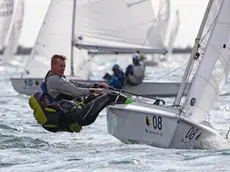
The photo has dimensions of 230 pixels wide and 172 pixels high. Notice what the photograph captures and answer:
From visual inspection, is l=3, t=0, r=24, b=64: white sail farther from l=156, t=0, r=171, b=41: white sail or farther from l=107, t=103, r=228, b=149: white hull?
l=107, t=103, r=228, b=149: white hull

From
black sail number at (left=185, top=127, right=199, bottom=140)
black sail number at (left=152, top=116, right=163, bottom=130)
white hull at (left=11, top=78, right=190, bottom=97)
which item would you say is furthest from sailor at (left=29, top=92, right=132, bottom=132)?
white hull at (left=11, top=78, right=190, bottom=97)

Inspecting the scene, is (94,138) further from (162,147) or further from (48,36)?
(48,36)

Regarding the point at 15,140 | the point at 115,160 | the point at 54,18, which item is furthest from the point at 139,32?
the point at 115,160

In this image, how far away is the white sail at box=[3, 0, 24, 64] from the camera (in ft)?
102

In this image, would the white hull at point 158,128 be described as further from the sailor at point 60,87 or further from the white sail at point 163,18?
the white sail at point 163,18

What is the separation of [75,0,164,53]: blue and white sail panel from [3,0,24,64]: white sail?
44.1 ft

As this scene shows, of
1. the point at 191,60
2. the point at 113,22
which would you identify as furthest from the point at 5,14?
the point at 191,60

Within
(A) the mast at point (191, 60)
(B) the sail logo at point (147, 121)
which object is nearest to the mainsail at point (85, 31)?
(A) the mast at point (191, 60)

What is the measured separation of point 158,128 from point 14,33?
27991 mm

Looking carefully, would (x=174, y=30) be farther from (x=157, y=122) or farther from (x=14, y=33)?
(x=157, y=122)

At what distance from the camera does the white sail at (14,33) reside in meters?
31.1

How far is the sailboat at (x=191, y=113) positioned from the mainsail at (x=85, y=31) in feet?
27.9

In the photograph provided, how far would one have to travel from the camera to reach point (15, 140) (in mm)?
8781

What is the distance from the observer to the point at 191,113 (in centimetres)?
802
